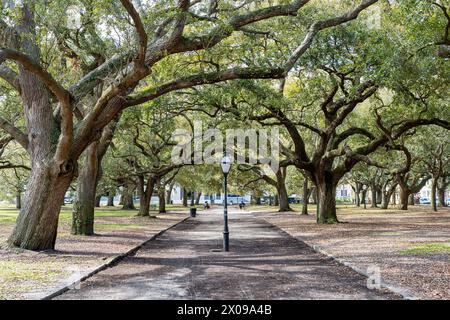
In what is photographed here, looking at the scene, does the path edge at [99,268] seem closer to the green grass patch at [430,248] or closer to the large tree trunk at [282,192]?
the green grass patch at [430,248]

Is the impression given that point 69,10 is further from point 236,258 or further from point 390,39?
point 390,39

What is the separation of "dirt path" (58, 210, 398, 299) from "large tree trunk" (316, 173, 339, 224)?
1143 cm

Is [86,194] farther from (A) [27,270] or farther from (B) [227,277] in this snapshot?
(B) [227,277]

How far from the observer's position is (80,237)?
18.2 m

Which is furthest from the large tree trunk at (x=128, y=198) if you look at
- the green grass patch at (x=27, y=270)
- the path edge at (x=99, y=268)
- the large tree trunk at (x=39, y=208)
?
the green grass patch at (x=27, y=270)

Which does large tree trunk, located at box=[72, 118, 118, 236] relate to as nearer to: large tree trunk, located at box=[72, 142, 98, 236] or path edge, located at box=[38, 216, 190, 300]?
large tree trunk, located at box=[72, 142, 98, 236]

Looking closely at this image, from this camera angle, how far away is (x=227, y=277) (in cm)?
985

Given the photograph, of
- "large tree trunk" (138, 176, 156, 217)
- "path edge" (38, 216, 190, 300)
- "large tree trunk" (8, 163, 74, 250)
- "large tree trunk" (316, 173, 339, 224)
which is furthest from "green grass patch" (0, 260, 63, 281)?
"large tree trunk" (138, 176, 156, 217)

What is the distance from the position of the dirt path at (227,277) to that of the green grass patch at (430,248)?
2375 mm

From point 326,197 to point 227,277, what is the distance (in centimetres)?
1758

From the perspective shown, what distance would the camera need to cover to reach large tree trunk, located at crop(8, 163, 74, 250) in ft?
42.2

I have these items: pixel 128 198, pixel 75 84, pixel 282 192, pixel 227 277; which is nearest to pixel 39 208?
pixel 75 84

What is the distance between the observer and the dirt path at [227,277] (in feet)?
26.2
